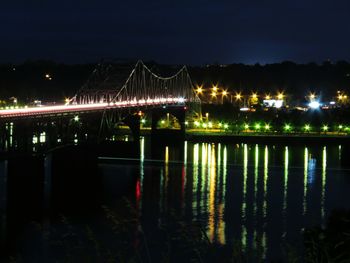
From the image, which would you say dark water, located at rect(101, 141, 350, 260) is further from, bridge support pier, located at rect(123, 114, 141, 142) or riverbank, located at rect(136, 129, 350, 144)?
riverbank, located at rect(136, 129, 350, 144)

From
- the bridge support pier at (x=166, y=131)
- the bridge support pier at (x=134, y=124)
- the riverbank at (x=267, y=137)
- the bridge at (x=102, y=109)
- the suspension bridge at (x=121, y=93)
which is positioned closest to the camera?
the bridge at (x=102, y=109)

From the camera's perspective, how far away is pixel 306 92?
10006 centimetres

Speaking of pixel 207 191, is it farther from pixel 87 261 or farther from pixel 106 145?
pixel 87 261

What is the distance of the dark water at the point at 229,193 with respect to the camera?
1742cm

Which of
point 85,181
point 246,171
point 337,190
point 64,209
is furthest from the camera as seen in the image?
point 246,171

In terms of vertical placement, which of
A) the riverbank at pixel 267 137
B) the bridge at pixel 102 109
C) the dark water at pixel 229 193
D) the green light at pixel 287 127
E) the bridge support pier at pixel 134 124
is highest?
the bridge at pixel 102 109

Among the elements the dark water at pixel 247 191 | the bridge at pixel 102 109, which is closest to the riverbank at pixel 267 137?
the bridge at pixel 102 109

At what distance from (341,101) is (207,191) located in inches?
2729

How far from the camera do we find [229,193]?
2492 cm

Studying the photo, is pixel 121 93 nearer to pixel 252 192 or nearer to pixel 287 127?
pixel 287 127

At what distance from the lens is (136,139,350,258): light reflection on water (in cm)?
1753

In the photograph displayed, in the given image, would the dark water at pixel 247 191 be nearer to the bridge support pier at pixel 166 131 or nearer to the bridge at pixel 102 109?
the bridge at pixel 102 109

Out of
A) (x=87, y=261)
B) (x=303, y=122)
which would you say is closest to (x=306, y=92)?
(x=303, y=122)

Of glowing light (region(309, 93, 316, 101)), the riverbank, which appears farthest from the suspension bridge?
glowing light (region(309, 93, 316, 101))
